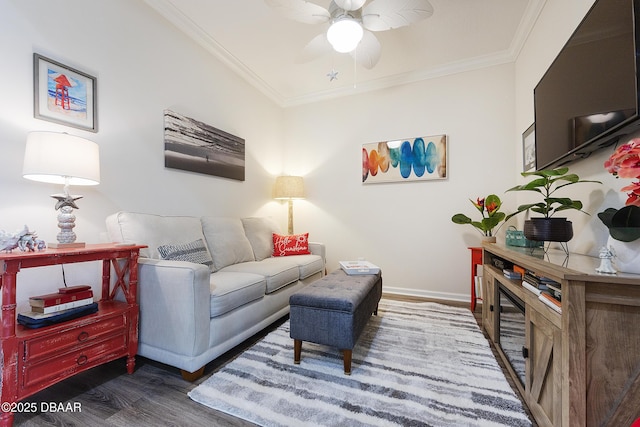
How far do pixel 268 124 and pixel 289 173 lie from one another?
75 centimetres

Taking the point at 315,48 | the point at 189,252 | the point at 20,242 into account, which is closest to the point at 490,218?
the point at 315,48

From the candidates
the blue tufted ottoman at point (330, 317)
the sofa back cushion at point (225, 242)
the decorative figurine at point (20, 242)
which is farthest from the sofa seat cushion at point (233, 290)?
the decorative figurine at point (20, 242)

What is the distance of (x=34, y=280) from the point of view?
1504 mm

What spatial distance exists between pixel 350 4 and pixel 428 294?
9.50 feet

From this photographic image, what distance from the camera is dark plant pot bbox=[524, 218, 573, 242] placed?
1.30 meters

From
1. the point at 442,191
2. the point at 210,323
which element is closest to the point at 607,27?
the point at 442,191

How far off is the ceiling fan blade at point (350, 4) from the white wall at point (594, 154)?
4.17 feet

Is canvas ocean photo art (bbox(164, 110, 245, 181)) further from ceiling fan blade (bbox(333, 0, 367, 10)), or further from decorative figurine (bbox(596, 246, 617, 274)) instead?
decorative figurine (bbox(596, 246, 617, 274))

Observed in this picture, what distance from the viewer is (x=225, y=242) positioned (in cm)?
243

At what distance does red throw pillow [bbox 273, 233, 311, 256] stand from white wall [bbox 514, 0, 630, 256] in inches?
87.9

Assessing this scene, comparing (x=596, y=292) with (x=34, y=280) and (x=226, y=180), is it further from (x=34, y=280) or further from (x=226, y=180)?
(x=226, y=180)

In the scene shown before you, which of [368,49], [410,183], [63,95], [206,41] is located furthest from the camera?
[410,183]

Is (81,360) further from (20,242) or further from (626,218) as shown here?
(626,218)

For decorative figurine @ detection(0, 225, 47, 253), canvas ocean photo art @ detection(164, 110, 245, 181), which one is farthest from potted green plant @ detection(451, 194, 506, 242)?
decorative figurine @ detection(0, 225, 47, 253)
